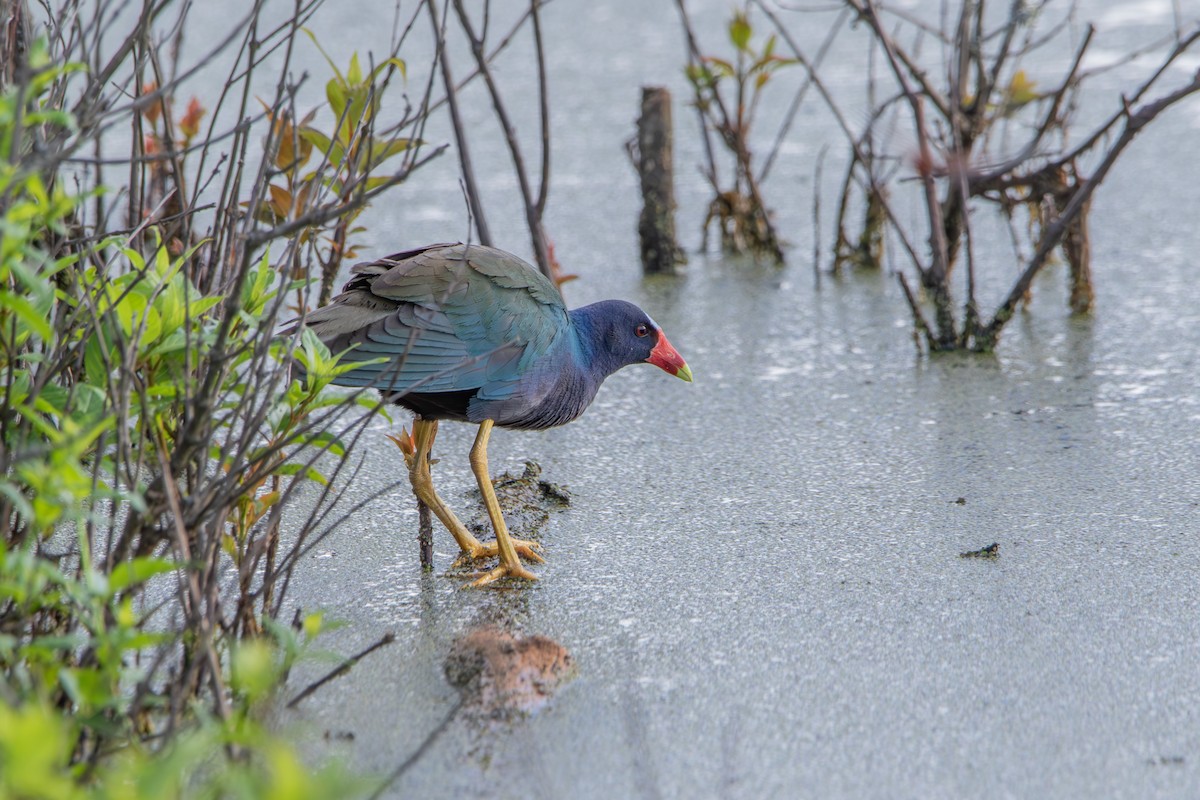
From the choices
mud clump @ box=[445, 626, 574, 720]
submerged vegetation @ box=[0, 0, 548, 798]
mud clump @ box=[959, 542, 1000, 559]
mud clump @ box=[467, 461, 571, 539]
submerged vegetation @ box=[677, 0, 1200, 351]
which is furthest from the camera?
submerged vegetation @ box=[677, 0, 1200, 351]

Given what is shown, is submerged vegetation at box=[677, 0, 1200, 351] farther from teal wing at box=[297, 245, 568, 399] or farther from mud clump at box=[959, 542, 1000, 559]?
teal wing at box=[297, 245, 568, 399]

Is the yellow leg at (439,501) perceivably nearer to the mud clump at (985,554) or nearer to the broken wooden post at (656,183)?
the mud clump at (985,554)

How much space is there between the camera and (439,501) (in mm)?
2221

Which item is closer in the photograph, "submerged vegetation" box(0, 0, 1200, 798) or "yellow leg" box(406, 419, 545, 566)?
"submerged vegetation" box(0, 0, 1200, 798)

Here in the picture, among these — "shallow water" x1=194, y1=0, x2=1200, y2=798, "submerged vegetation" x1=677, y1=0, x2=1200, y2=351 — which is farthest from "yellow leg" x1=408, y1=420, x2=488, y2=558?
"submerged vegetation" x1=677, y1=0, x2=1200, y2=351

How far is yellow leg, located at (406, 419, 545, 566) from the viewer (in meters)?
2.19

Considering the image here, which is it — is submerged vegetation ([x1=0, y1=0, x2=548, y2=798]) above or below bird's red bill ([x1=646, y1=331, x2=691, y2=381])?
above

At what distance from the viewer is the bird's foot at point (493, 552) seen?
7.25 ft

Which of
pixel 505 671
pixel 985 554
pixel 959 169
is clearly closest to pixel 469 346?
pixel 505 671

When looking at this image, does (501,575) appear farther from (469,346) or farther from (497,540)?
(469,346)

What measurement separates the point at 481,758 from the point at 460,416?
672 mm

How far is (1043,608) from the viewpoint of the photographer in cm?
201

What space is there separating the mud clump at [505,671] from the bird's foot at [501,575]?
17cm

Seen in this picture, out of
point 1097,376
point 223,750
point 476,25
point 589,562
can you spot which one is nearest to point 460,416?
point 589,562
